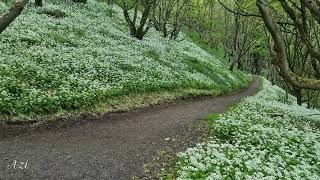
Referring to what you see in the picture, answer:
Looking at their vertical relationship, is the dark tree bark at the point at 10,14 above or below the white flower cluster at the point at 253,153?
above

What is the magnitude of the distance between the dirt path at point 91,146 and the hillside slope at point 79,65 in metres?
1.73

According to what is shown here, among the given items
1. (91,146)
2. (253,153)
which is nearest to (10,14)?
(91,146)

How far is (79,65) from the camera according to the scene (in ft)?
72.2

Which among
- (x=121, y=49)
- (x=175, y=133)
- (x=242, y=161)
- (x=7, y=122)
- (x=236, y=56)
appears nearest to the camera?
(x=242, y=161)

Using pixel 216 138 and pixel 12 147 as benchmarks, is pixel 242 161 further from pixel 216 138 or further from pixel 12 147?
pixel 12 147

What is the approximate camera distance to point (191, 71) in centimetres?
3247

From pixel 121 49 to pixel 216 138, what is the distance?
51.7 feet

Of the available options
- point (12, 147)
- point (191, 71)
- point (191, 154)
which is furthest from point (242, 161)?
point (191, 71)

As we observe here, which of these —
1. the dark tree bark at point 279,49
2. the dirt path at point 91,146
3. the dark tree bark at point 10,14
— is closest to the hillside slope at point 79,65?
the dirt path at point 91,146

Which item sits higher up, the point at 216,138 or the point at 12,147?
the point at 216,138

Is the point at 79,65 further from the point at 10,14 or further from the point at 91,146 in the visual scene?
the point at 10,14

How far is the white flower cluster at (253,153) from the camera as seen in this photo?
10891mm

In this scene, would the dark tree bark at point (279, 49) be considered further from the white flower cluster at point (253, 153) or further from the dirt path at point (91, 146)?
the dirt path at point (91, 146)

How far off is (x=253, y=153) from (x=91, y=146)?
566cm
